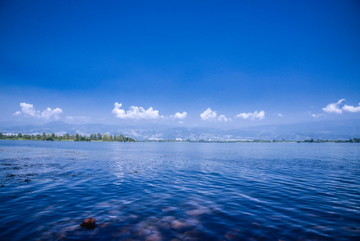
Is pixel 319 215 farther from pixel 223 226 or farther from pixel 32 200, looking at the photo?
pixel 32 200

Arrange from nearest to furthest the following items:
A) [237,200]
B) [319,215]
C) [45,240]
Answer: [45,240]
[319,215]
[237,200]

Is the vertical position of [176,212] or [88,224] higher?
[88,224]

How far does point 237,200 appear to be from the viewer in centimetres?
1734

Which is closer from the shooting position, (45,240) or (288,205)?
(45,240)

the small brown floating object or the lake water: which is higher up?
the small brown floating object

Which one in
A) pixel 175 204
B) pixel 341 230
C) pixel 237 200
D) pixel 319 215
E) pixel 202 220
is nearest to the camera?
pixel 341 230

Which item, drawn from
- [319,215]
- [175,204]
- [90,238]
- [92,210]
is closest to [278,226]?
[319,215]

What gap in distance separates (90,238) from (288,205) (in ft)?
52.3

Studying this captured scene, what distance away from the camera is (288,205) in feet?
52.9

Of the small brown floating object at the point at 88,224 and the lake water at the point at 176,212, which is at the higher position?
the small brown floating object at the point at 88,224

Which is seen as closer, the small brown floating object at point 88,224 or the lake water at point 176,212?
the lake water at point 176,212

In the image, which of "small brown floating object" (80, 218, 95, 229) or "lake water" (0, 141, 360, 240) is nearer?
"lake water" (0, 141, 360, 240)

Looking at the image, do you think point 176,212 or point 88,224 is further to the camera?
point 176,212

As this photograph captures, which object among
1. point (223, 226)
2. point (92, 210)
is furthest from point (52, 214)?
point (223, 226)
